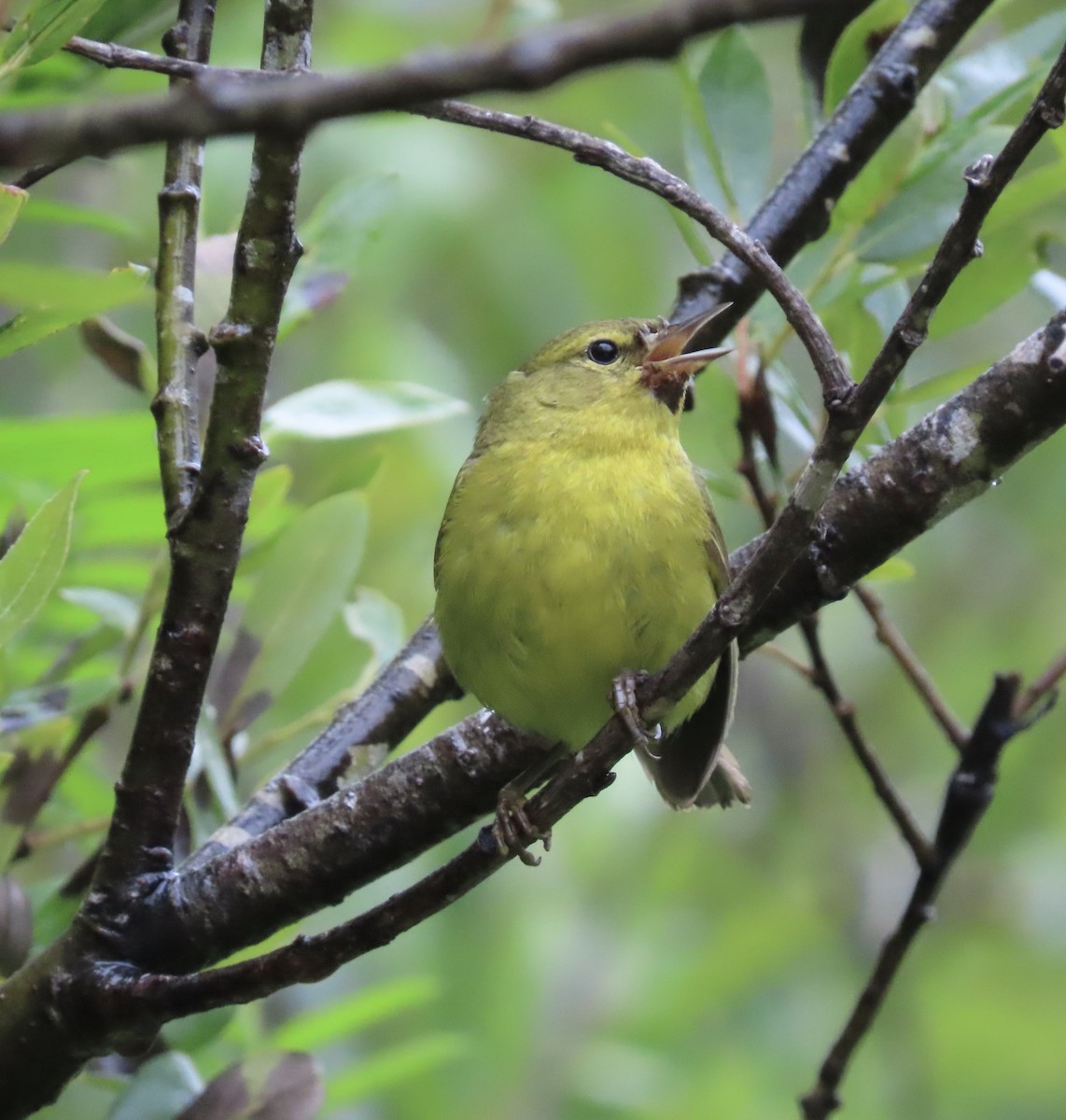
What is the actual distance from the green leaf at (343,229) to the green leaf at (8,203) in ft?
4.60

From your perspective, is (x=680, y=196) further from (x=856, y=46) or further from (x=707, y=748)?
(x=856, y=46)

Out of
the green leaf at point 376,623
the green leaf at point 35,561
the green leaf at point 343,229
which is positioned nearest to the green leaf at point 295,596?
the green leaf at point 376,623

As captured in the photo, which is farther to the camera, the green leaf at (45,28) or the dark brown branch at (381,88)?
the green leaf at (45,28)

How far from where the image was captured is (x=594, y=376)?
3.58m

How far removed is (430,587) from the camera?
17.8 feet

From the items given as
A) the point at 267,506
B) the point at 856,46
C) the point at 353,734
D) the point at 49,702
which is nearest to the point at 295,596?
the point at 267,506

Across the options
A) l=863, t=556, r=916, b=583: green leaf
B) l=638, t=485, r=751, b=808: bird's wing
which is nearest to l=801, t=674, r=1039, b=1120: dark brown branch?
l=863, t=556, r=916, b=583: green leaf

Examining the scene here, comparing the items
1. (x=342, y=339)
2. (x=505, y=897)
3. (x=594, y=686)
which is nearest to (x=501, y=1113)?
(x=505, y=897)

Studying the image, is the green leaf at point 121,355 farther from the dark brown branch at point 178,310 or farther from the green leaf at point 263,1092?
the green leaf at point 263,1092

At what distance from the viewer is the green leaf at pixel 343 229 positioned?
3.21 meters

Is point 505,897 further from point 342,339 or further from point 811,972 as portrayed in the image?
point 342,339

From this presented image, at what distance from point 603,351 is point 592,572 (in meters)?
0.92

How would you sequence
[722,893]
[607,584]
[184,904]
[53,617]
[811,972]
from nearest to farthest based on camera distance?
1. [184,904]
2. [607,584]
3. [53,617]
4. [811,972]
5. [722,893]

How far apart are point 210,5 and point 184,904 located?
1.44 m
